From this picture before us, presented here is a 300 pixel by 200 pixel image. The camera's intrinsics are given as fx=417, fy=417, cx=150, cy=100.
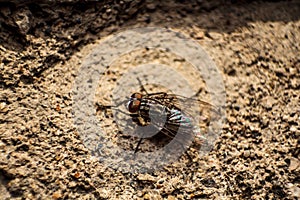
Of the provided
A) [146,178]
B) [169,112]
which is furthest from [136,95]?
[146,178]

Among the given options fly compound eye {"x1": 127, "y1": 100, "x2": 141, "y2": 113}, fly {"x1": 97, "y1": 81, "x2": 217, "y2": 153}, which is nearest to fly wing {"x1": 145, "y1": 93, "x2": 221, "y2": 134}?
fly {"x1": 97, "y1": 81, "x2": 217, "y2": 153}

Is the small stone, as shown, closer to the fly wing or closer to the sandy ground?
the sandy ground

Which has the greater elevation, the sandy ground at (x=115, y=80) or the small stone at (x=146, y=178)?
the sandy ground at (x=115, y=80)

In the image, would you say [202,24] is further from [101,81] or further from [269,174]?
[269,174]

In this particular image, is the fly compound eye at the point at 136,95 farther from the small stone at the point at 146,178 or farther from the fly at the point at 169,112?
the small stone at the point at 146,178

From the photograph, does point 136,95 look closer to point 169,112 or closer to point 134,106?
point 134,106

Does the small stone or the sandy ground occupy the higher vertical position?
the sandy ground

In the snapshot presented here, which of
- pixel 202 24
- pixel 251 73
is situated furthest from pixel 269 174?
pixel 202 24

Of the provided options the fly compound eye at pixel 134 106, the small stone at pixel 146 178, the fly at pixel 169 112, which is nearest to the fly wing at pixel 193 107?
the fly at pixel 169 112
